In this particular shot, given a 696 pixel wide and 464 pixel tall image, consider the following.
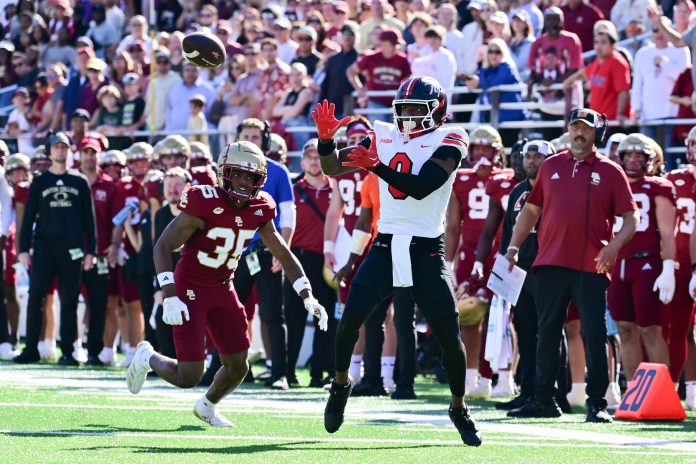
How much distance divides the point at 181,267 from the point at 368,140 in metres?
1.24

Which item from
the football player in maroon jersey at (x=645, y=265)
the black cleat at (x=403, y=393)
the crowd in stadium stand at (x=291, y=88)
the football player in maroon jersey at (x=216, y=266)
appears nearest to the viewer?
the football player in maroon jersey at (x=216, y=266)

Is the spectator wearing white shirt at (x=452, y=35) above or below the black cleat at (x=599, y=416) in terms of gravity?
above

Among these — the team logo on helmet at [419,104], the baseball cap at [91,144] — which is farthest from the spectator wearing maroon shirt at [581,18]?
the team logo on helmet at [419,104]

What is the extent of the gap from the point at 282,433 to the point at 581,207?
96.5 inches

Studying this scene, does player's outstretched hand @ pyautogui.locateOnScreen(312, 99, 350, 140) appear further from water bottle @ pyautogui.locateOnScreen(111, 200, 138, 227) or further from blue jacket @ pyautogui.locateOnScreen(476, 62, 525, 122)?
blue jacket @ pyautogui.locateOnScreen(476, 62, 525, 122)

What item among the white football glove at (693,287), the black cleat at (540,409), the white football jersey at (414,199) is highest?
the white football jersey at (414,199)

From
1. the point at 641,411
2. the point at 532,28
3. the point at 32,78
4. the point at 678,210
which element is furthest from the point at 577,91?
the point at 32,78

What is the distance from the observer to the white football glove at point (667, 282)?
33.2 ft

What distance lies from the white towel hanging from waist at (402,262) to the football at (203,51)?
2.89 meters

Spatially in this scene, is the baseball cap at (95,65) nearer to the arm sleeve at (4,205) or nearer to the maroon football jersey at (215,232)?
the arm sleeve at (4,205)

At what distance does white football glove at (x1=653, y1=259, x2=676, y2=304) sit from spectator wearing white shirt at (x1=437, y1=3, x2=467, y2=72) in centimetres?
600

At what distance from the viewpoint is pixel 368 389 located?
10.9m

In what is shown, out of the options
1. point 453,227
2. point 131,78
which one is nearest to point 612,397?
point 453,227

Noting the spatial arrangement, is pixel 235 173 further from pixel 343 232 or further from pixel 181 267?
pixel 343 232
